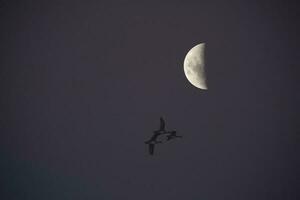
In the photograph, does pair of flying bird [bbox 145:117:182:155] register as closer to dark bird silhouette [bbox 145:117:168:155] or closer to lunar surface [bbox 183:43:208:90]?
dark bird silhouette [bbox 145:117:168:155]

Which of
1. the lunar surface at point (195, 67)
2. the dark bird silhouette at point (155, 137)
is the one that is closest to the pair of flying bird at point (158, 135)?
the dark bird silhouette at point (155, 137)

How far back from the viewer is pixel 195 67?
10031 mm

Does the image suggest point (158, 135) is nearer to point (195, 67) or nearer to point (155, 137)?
point (155, 137)

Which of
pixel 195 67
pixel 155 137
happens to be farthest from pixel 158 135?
pixel 195 67

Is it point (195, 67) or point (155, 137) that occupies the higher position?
point (195, 67)

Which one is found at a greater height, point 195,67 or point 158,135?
point 195,67

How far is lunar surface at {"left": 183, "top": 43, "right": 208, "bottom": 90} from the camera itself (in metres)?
10.0

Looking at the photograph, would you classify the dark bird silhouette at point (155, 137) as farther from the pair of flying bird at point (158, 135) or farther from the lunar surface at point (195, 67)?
the lunar surface at point (195, 67)

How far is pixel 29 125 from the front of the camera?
9625mm

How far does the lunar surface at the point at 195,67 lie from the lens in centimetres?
1001

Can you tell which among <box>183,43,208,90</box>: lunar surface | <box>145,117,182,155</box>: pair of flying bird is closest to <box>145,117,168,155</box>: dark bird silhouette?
<box>145,117,182,155</box>: pair of flying bird

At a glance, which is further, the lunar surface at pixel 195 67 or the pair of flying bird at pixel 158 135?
the lunar surface at pixel 195 67

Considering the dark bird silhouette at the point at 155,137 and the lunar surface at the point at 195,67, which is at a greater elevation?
the lunar surface at the point at 195,67

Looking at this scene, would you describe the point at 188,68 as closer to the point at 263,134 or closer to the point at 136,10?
the point at 136,10
